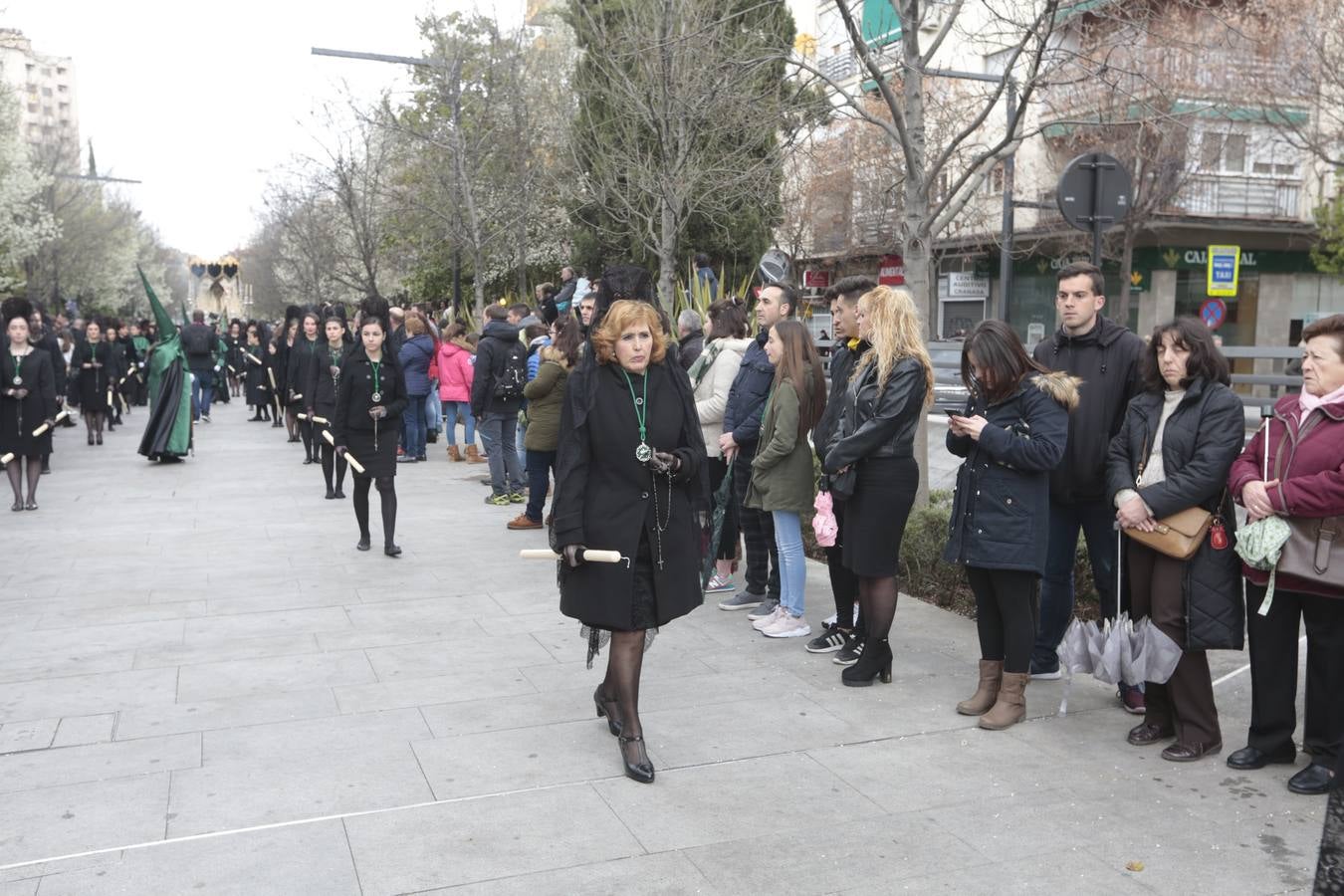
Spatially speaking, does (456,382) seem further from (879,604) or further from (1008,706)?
(1008,706)

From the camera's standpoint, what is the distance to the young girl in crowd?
23.0ft

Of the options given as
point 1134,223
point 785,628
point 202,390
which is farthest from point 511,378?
point 1134,223

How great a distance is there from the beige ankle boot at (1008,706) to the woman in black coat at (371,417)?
5408 millimetres

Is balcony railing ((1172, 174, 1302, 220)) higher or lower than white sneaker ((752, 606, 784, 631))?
higher

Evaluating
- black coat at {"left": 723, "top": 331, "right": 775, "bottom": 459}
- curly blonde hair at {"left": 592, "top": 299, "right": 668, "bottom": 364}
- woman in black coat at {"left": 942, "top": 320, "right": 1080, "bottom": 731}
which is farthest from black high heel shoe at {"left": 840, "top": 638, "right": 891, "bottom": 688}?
curly blonde hair at {"left": 592, "top": 299, "right": 668, "bottom": 364}

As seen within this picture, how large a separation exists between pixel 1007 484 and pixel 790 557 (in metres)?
1.92

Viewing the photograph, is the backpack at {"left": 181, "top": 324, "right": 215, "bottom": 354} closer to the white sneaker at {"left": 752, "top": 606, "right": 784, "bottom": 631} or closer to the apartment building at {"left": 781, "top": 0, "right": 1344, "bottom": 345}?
the apartment building at {"left": 781, "top": 0, "right": 1344, "bottom": 345}

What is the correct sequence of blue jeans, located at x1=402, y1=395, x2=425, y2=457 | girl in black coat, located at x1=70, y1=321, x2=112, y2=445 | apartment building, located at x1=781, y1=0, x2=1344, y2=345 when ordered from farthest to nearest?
apartment building, located at x1=781, y1=0, x2=1344, y2=345
girl in black coat, located at x1=70, y1=321, x2=112, y2=445
blue jeans, located at x1=402, y1=395, x2=425, y2=457

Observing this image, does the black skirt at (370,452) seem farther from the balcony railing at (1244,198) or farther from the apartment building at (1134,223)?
the balcony railing at (1244,198)

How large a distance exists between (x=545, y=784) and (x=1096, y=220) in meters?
6.05

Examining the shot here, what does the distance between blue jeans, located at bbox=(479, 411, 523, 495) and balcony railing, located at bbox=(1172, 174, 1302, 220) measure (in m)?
24.1

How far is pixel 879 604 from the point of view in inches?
238

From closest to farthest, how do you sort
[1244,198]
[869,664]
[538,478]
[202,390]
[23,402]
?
1. [869,664]
2. [538,478]
3. [23,402]
4. [202,390]
5. [1244,198]

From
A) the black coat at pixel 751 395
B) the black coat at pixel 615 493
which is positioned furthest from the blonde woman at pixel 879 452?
the black coat at pixel 751 395
